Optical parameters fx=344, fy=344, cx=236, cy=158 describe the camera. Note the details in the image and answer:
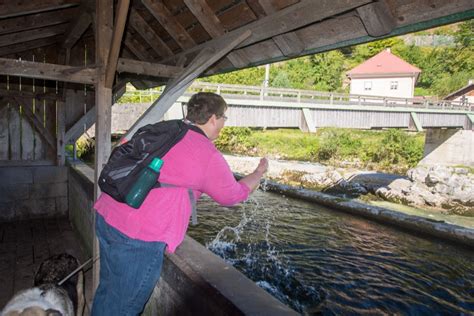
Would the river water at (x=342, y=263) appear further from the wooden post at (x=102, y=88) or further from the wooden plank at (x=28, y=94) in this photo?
the wooden plank at (x=28, y=94)

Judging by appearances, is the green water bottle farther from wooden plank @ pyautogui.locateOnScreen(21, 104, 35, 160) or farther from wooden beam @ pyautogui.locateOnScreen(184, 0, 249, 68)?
wooden plank @ pyautogui.locateOnScreen(21, 104, 35, 160)

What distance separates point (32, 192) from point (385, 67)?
56834mm

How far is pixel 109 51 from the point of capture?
11.4 feet

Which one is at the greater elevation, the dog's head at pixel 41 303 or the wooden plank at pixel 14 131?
the wooden plank at pixel 14 131

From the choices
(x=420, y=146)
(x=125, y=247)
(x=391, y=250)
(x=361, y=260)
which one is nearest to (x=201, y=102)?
(x=125, y=247)

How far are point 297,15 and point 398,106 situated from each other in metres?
28.2

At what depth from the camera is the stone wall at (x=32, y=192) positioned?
743 centimetres

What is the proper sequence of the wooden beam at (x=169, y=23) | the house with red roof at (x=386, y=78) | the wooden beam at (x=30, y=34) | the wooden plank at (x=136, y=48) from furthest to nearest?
the house with red roof at (x=386, y=78) → the wooden plank at (x=136, y=48) → the wooden beam at (x=30, y=34) → the wooden beam at (x=169, y=23)

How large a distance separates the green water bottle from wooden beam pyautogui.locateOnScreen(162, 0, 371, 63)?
1689 mm

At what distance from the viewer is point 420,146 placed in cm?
2975

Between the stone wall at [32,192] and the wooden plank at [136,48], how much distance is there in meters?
3.75

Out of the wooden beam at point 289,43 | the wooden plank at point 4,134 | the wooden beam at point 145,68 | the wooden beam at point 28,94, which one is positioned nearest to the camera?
the wooden beam at point 289,43

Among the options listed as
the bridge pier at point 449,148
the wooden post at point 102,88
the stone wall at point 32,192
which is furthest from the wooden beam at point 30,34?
the bridge pier at point 449,148

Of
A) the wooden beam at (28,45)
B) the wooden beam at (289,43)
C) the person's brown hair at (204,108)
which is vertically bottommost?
the person's brown hair at (204,108)
